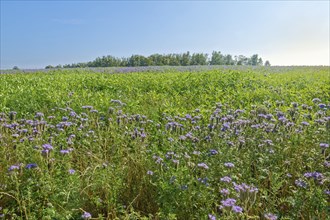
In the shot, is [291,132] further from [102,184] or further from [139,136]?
[102,184]

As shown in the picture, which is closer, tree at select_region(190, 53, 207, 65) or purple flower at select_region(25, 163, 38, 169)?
purple flower at select_region(25, 163, 38, 169)

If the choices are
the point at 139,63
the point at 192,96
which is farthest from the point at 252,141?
the point at 139,63

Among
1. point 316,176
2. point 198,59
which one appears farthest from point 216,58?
point 316,176

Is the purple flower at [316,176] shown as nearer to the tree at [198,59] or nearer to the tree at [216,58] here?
the tree at [198,59]

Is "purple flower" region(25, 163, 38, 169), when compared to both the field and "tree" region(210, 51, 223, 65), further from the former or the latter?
"tree" region(210, 51, 223, 65)

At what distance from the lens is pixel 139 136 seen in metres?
3.99

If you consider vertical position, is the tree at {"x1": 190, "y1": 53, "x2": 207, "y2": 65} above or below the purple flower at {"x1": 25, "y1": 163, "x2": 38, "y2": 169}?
above

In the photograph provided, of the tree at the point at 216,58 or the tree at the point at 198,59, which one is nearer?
the tree at the point at 198,59

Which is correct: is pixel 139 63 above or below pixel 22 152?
above

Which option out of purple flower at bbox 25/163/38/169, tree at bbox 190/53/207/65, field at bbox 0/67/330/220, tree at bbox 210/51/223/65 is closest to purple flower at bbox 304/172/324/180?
field at bbox 0/67/330/220

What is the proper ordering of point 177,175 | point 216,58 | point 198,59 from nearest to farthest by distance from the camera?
1. point 177,175
2. point 198,59
3. point 216,58

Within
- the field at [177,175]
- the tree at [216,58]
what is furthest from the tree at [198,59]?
the field at [177,175]

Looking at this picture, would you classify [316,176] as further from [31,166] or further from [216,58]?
[216,58]

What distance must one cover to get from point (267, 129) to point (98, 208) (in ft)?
6.48
